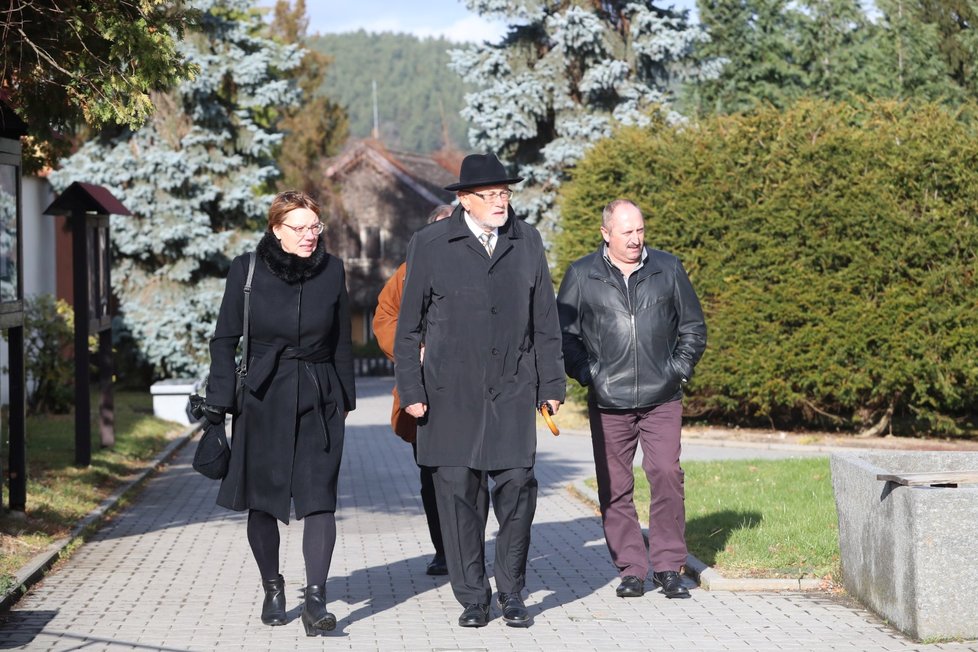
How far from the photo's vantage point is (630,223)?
7.38 metres

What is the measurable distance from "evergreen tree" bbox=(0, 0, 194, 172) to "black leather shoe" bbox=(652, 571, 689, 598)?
4.07 metres

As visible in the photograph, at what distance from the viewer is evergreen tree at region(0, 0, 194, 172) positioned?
326 inches

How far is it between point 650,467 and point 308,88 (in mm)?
42162

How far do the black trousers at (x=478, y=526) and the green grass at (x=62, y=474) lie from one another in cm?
232

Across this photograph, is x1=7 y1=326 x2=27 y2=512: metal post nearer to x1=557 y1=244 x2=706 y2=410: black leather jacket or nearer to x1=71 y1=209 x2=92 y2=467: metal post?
x1=71 y1=209 x2=92 y2=467: metal post

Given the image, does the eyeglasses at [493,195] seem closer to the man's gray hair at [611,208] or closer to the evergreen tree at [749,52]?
the man's gray hair at [611,208]

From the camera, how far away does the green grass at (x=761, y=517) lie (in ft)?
25.7

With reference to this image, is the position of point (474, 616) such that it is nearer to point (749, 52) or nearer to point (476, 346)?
point (476, 346)

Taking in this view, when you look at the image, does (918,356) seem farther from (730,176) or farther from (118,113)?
(118,113)

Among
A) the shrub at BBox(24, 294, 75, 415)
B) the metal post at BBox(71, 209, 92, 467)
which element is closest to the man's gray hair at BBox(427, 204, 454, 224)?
the metal post at BBox(71, 209, 92, 467)

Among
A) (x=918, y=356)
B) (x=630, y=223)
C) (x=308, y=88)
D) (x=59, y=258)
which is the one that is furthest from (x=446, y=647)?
(x=308, y=88)

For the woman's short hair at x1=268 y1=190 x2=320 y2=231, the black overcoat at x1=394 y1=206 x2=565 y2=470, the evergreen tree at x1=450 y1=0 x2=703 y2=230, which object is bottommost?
the black overcoat at x1=394 y1=206 x2=565 y2=470

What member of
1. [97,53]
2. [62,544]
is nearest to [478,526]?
[62,544]

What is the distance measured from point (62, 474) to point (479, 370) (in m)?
6.81
